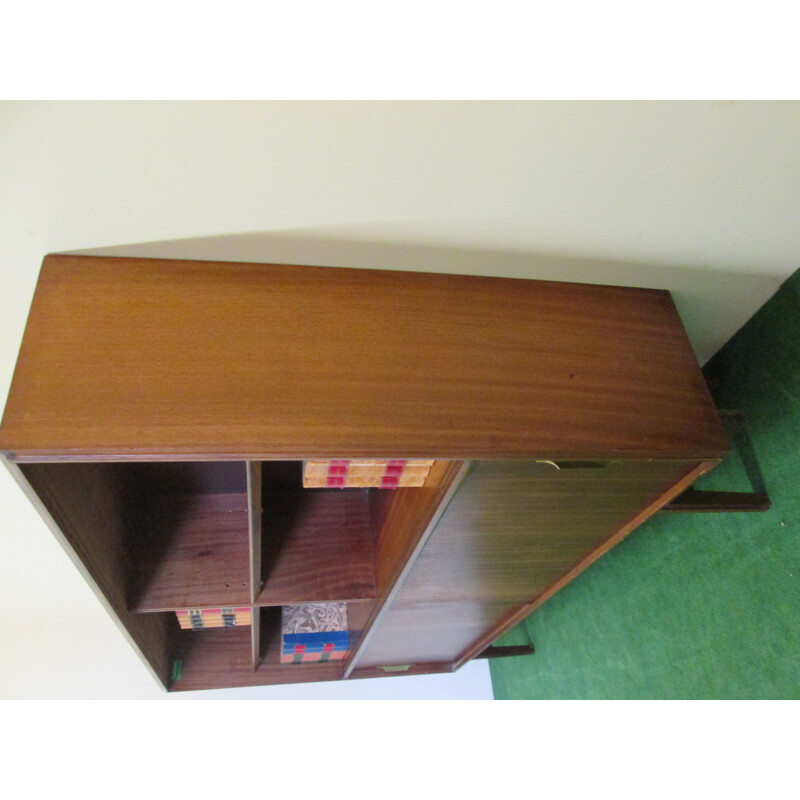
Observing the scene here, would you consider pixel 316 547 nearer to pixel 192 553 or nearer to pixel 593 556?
pixel 192 553

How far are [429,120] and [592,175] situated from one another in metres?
0.29

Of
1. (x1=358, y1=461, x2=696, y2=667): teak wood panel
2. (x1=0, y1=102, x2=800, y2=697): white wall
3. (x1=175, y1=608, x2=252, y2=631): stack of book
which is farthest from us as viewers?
(x1=175, y1=608, x2=252, y2=631): stack of book

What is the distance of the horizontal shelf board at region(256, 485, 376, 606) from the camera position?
142 centimetres

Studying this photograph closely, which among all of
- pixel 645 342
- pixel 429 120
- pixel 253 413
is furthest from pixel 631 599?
pixel 429 120

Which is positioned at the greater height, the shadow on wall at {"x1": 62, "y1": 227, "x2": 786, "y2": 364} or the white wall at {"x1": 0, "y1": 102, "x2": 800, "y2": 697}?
the shadow on wall at {"x1": 62, "y1": 227, "x2": 786, "y2": 364}

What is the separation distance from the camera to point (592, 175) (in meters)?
0.87

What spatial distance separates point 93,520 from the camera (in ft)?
3.73

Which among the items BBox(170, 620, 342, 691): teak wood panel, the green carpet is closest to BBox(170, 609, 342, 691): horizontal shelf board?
BBox(170, 620, 342, 691): teak wood panel

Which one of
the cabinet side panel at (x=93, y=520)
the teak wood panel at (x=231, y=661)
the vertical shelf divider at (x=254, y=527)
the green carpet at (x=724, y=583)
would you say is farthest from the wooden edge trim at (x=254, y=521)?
the green carpet at (x=724, y=583)

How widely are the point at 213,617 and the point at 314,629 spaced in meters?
0.36

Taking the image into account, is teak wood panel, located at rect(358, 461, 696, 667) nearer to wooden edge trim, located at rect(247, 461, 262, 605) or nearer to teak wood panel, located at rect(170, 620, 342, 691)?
wooden edge trim, located at rect(247, 461, 262, 605)

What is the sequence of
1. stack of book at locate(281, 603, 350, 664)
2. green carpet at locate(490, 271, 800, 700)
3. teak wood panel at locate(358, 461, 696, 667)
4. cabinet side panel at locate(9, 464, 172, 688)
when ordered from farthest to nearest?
stack of book at locate(281, 603, 350, 664), green carpet at locate(490, 271, 800, 700), teak wood panel at locate(358, 461, 696, 667), cabinet side panel at locate(9, 464, 172, 688)

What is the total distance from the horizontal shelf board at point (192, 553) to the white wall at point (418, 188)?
529 mm

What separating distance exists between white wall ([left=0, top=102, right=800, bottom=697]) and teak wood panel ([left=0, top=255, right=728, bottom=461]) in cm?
6
